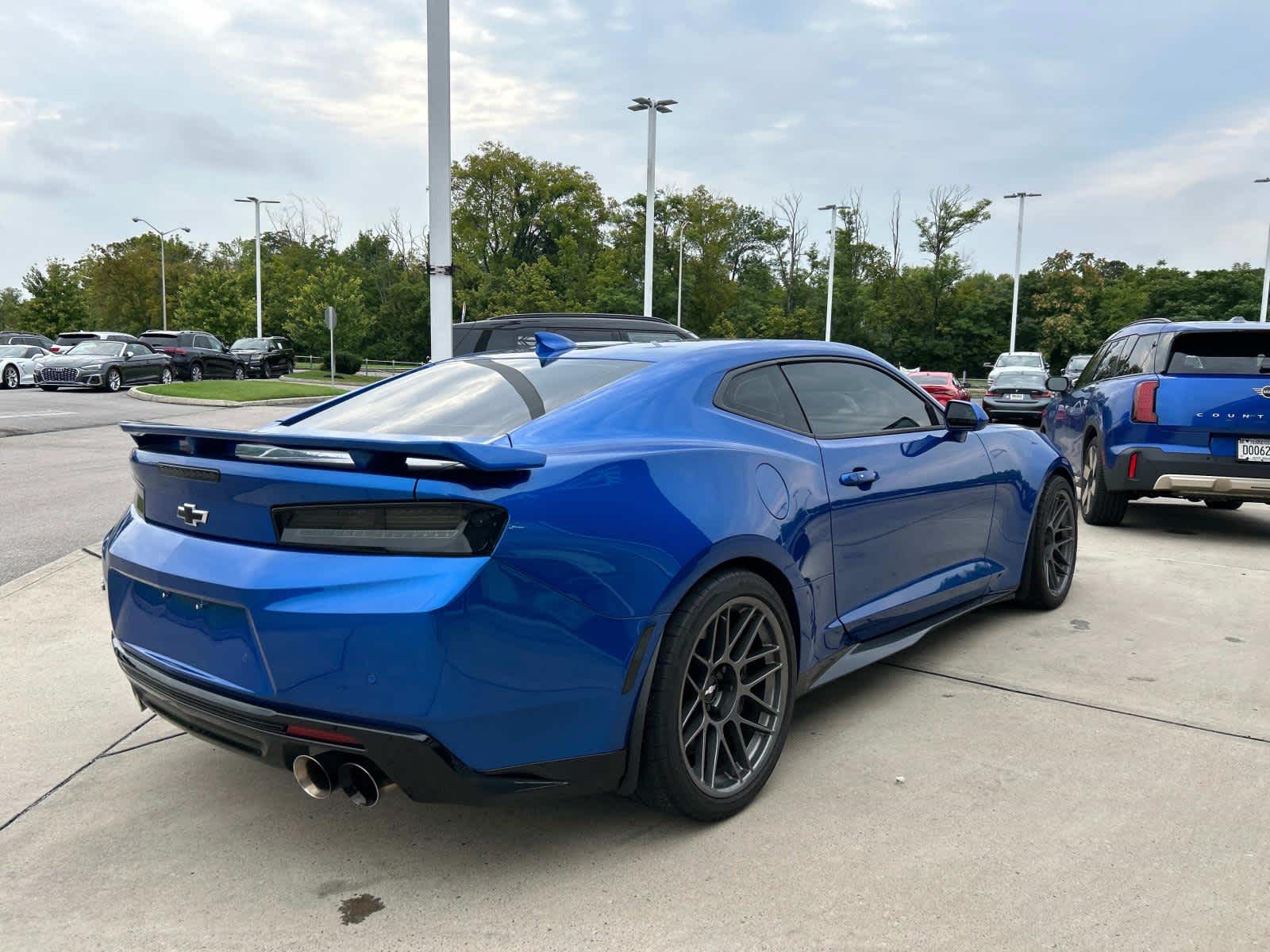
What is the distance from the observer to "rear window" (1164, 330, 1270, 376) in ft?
24.6

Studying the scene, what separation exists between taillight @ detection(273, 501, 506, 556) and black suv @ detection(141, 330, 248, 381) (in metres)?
31.7

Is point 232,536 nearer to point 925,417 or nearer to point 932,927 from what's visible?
point 932,927

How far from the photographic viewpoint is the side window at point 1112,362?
884cm

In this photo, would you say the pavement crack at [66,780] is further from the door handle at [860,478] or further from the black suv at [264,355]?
the black suv at [264,355]

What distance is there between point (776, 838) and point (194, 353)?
106 feet

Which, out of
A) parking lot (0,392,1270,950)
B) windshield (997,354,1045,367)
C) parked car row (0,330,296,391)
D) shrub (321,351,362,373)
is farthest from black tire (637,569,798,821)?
shrub (321,351,362,373)

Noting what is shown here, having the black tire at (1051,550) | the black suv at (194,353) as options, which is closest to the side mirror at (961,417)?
the black tire at (1051,550)

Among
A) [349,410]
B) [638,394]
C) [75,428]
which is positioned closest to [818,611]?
[638,394]

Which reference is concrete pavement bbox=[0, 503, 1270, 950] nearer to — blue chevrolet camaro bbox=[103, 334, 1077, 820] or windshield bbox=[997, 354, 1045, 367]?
blue chevrolet camaro bbox=[103, 334, 1077, 820]

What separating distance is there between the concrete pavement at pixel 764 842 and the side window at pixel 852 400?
115cm

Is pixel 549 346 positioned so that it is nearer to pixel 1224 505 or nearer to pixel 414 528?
pixel 414 528

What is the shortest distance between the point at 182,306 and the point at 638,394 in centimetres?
5580

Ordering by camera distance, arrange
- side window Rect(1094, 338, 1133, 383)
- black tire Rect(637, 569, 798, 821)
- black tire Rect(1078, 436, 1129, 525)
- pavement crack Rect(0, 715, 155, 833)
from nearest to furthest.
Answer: black tire Rect(637, 569, 798, 821) < pavement crack Rect(0, 715, 155, 833) < black tire Rect(1078, 436, 1129, 525) < side window Rect(1094, 338, 1133, 383)

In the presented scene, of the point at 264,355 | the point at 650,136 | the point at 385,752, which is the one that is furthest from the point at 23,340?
the point at 385,752
